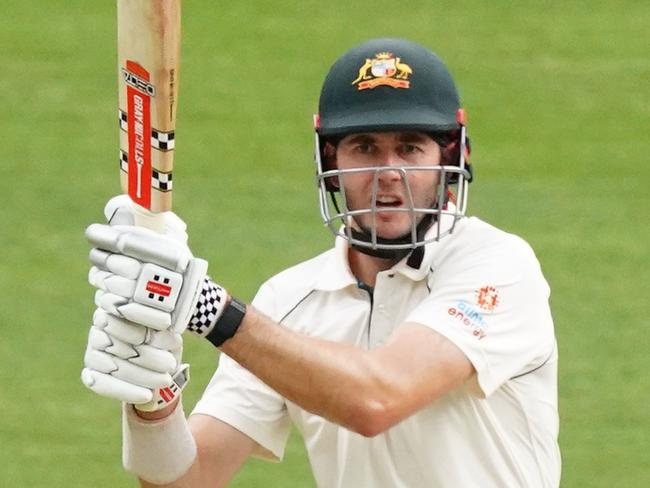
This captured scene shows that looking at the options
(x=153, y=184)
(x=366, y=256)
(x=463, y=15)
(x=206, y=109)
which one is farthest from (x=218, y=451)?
(x=463, y=15)

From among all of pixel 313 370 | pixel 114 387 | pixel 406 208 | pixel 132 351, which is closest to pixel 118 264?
pixel 132 351

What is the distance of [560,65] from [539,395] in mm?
7765

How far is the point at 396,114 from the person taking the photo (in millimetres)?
6609

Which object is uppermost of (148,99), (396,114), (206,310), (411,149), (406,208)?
(148,99)

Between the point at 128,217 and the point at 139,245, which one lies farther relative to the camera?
the point at 128,217

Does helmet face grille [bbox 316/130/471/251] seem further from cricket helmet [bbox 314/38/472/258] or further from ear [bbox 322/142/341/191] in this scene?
ear [bbox 322/142/341/191]

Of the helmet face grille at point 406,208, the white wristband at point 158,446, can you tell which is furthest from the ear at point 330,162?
the white wristband at point 158,446

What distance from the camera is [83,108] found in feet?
44.5

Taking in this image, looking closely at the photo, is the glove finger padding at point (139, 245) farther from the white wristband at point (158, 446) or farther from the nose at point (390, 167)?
the nose at point (390, 167)

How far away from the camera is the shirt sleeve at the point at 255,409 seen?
688 cm

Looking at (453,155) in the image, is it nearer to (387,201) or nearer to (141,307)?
(387,201)

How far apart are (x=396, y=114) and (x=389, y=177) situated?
0.25 m

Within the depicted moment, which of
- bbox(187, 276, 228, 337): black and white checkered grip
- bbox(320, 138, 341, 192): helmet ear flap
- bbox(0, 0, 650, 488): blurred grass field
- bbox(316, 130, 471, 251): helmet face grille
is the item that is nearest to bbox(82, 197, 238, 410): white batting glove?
bbox(187, 276, 228, 337): black and white checkered grip

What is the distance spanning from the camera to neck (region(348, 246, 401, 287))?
264 inches
